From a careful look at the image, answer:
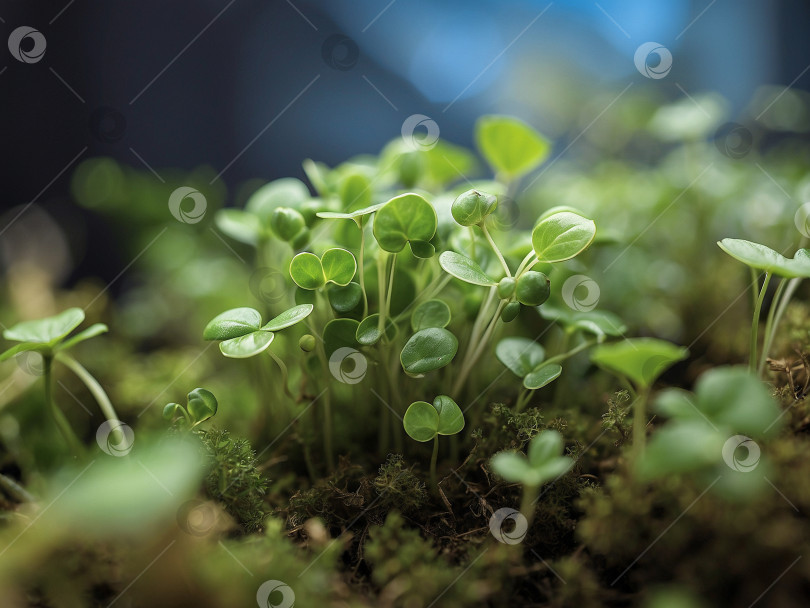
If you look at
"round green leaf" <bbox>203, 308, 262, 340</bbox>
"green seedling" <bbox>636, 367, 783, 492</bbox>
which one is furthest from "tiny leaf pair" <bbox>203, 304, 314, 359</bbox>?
"green seedling" <bbox>636, 367, 783, 492</bbox>

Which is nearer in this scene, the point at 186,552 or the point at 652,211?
the point at 186,552

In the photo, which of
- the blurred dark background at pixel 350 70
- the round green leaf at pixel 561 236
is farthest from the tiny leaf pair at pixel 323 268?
the blurred dark background at pixel 350 70

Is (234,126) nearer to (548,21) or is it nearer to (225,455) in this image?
(548,21)

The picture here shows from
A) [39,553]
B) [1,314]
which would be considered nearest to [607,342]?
[39,553]

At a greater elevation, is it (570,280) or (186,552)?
(570,280)

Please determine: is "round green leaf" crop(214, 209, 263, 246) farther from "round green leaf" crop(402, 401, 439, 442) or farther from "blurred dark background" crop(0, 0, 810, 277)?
"blurred dark background" crop(0, 0, 810, 277)

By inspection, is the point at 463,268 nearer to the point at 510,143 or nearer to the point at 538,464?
the point at 538,464

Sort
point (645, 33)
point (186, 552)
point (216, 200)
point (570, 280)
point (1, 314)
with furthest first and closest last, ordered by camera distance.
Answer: point (645, 33), point (216, 200), point (1, 314), point (570, 280), point (186, 552)
